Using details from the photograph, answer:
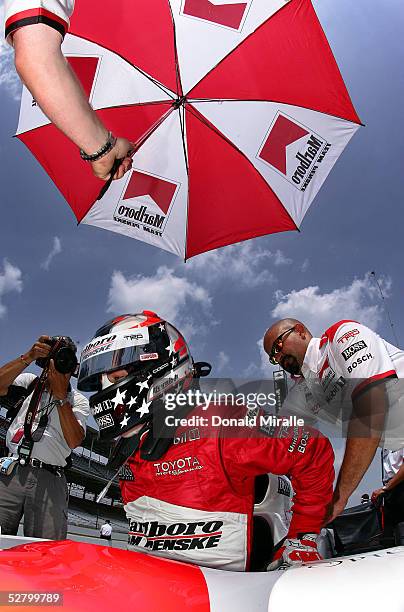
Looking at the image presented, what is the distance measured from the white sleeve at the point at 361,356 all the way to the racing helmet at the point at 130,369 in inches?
45.2

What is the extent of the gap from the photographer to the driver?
71.8 inches

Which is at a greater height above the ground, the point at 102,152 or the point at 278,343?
the point at 278,343

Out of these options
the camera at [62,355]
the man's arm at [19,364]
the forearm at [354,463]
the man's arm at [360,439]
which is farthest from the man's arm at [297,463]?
the man's arm at [19,364]

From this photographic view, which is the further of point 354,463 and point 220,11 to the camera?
point 220,11

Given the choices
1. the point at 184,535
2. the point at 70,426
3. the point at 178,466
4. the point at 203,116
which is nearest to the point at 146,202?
the point at 203,116

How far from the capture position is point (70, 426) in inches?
148

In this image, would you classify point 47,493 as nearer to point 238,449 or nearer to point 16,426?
point 16,426

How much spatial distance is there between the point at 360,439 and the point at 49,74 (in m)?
1.98

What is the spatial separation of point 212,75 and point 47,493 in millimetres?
3461

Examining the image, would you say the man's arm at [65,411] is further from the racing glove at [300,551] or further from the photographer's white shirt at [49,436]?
the racing glove at [300,551]

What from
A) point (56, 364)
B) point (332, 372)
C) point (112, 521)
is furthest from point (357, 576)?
point (112, 521)

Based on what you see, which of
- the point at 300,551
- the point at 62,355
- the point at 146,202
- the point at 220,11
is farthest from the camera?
the point at 146,202

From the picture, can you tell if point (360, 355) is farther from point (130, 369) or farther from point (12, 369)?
point (12, 369)

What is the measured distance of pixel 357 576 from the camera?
3.96 feet
